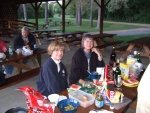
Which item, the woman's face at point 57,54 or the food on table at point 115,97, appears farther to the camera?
the woman's face at point 57,54

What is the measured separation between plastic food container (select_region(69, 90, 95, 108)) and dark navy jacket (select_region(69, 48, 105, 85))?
744 mm

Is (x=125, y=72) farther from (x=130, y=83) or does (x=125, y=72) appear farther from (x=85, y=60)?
(x=85, y=60)

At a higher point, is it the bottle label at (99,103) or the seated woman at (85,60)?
the seated woman at (85,60)

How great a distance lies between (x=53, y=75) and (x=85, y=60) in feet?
2.49

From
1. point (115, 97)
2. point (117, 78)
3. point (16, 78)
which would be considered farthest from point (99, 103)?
point (16, 78)

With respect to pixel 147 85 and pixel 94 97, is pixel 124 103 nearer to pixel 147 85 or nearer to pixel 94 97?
pixel 94 97

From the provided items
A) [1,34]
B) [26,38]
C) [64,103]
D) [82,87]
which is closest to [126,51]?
[26,38]

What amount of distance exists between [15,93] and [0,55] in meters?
0.83

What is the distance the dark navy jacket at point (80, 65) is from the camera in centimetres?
264

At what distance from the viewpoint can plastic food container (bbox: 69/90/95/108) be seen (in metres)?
1.67

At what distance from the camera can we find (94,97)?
178 centimetres

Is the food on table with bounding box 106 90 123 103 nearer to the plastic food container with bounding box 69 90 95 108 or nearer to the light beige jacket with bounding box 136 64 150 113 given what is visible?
the plastic food container with bounding box 69 90 95 108

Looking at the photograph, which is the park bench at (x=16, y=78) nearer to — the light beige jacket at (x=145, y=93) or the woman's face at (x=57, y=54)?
the woman's face at (x=57, y=54)

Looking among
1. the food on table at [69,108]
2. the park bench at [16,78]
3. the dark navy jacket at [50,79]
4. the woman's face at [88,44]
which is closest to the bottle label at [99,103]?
the food on table at [69,108]
